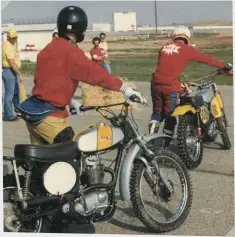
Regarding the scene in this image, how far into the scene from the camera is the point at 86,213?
4.05 metres

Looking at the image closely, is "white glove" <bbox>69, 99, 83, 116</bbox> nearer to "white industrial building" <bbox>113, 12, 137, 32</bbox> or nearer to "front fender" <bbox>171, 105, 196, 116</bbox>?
"front fender" <bbox>171, 105, 196, 116</bbox>

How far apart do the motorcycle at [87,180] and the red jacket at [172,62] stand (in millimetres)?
2203

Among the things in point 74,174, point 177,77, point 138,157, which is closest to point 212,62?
point 177,77

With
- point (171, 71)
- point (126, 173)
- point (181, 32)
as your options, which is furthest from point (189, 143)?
point (126, 173)

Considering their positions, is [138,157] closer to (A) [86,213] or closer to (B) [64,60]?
(A) [86,213]

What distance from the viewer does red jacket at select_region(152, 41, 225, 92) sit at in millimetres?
6398

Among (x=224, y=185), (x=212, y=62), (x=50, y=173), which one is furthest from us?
(x=212, y=62)

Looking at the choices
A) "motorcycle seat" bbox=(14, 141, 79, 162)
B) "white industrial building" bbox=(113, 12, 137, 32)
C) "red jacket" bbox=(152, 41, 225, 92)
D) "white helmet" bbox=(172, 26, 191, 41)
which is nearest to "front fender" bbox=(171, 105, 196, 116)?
"red jacket" bbox=(152, 41, 225, 92)

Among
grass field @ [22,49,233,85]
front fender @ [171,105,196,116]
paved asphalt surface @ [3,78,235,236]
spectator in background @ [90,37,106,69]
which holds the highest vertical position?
spectator in background @ [90,37,106,69]

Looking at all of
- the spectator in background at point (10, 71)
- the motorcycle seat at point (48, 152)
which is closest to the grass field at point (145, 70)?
the spectator in background at point (10, 71)

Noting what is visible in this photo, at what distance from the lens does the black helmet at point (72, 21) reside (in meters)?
4.24

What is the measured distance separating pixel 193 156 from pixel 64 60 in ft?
8.20

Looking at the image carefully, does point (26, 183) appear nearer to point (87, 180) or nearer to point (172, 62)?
point (87, 180)

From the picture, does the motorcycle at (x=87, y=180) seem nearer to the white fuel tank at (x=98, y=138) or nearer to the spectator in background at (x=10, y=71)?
the white fuel tank at (x=98, y=138)
